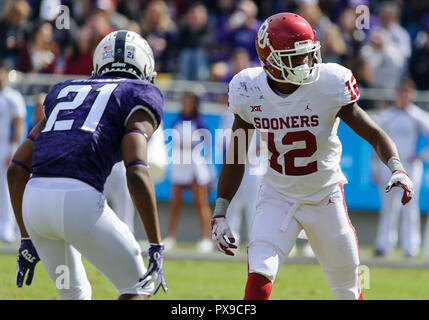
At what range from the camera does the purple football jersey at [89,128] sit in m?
3.93

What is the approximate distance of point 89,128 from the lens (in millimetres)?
3961

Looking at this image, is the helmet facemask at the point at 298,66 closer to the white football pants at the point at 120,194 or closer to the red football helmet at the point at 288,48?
the red football helmet at the point at 288,48

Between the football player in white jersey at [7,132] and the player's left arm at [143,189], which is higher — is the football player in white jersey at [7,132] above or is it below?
above

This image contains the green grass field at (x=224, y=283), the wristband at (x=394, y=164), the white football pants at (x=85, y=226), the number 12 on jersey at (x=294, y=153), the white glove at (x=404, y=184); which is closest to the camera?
the white football pants at (x=85, y=226)

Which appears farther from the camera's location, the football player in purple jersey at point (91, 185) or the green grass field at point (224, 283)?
the green grass field at point (224, 283)

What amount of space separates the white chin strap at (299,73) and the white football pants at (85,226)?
1285mm

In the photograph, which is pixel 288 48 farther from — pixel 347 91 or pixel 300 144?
pixel 300 144

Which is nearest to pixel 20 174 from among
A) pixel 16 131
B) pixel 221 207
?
pixel 221 207

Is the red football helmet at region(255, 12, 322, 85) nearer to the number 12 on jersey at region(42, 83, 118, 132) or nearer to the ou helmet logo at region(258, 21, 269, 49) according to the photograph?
the ou helmet logo at region(258, 21, 269, 49)

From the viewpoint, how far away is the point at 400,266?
9.34 metres

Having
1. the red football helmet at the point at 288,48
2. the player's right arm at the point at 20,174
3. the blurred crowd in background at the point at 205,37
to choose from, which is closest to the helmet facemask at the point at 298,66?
the red football helmet at the point at 288,48
